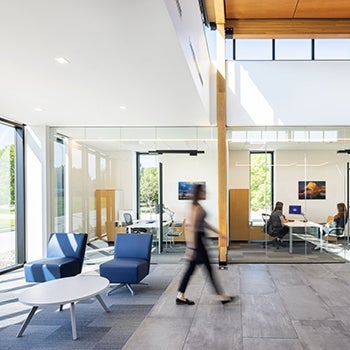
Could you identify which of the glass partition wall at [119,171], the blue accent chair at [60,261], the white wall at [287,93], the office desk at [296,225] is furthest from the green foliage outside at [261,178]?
the blue accent chair at [60,261]

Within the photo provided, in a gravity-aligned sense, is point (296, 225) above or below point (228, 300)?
above

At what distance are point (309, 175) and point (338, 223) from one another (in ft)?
4.38

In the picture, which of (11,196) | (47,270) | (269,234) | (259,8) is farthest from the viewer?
(269,234)

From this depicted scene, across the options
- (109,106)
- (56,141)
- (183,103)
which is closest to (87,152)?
(56,141)

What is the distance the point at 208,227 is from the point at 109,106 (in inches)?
118

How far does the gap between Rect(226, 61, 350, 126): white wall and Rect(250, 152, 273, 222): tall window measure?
0.84m

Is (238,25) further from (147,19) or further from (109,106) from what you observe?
(147,19)

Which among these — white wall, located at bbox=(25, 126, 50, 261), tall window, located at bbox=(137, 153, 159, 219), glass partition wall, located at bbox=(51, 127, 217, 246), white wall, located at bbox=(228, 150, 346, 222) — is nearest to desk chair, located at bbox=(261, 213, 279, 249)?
white wall, located at bbox=(228, 150, 346, 222)

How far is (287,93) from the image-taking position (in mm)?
8172

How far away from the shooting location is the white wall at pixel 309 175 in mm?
8375

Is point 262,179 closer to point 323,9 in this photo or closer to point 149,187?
point 149,187

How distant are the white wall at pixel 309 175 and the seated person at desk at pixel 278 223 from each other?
16 cm

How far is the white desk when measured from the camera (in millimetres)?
4020

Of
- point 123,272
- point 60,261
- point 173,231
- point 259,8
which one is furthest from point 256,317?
point 259,8
